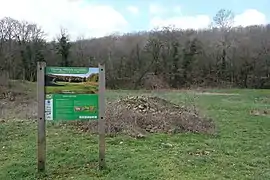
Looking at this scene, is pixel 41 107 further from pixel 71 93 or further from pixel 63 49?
pixel 63 49

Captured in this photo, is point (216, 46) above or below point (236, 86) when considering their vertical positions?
above

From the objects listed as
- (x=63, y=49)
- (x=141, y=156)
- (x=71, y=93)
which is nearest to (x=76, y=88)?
(x=71, y=93)

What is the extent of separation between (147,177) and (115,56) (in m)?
53.4

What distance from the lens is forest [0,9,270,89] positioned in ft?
168

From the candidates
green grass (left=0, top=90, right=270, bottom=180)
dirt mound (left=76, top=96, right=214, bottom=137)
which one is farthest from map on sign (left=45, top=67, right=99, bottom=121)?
dirt mound (left=76, top=96, right=214, bottom=137)

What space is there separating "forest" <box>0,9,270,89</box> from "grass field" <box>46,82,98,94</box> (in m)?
42.6

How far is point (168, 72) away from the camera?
175 ft

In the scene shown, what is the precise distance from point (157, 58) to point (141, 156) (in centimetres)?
4879

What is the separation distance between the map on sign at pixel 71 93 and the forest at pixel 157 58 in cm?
4258

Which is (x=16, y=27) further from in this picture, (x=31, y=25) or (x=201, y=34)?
(x=201, y=34)

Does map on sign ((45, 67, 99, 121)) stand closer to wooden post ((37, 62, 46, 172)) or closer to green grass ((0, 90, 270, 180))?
wooden post ((37, 62, 46, 172))

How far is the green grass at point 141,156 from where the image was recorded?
20.5 feet

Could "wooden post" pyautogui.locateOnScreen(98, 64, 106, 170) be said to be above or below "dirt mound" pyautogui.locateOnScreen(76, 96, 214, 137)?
above

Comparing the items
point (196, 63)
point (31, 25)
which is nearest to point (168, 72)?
point (196, 63)
